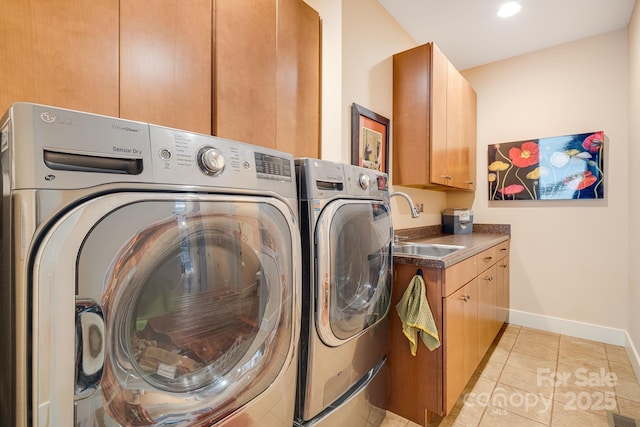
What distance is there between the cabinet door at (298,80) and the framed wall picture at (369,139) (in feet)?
0.89

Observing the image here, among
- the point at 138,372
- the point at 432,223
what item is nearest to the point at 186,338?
the point at 138,372

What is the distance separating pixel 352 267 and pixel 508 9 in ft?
7.93

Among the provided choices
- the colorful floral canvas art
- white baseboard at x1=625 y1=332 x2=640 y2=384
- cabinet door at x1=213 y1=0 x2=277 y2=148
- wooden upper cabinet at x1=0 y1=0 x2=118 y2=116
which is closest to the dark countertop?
the colorful floral canvas art

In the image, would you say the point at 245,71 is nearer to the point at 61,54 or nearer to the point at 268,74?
the point at 268,74

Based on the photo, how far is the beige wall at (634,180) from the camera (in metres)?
2.08

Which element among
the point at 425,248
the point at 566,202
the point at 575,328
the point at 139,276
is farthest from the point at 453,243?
the point at 139,276

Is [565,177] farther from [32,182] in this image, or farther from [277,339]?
[32,182]

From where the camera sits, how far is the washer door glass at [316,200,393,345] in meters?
1.13

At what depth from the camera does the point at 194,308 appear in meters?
0.76

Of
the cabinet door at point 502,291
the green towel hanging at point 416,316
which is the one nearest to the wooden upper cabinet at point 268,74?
the green towel hanging at point 416,316

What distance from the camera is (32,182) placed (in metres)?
0.52

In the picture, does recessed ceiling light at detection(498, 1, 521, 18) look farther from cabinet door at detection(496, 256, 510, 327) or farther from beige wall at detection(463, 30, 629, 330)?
cabinet door at detection(496, 256, 510, 327)

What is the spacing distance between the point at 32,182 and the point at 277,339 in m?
0.73

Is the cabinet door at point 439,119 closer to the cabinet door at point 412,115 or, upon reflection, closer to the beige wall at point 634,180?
the cabinet door at point 412,115
